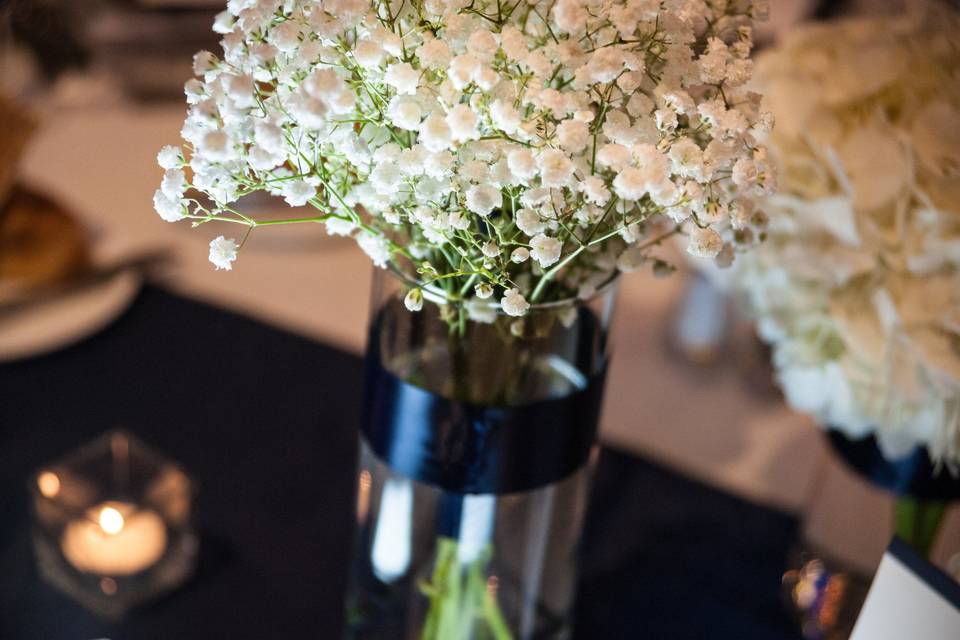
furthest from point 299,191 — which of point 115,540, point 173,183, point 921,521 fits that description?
point 921,521

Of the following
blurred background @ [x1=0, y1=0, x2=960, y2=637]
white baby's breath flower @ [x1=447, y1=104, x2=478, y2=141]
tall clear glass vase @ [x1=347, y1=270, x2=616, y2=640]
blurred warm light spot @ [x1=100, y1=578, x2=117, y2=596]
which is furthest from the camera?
blurred background @ [x1=0, y1=0, x2=960, y2=637]

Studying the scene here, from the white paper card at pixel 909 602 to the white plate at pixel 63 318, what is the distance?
66cm

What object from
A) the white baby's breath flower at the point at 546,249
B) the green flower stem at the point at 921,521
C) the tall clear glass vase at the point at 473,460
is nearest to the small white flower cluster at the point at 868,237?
the green flower stem at the point at 921,521

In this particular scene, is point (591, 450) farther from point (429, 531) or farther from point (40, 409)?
point (40, 409)

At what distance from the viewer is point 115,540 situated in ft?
2.24

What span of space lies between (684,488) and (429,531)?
1.03 feet

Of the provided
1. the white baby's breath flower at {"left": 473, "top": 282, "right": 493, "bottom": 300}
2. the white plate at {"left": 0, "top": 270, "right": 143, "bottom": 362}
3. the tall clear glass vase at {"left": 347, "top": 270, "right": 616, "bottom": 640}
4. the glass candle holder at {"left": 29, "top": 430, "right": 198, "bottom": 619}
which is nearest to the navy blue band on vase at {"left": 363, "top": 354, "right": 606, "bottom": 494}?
the tall clear glass vase at {"left": 347, "top": 270, "right": 616, "bottom": 640}

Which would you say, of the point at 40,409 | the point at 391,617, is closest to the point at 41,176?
the point at 40,409

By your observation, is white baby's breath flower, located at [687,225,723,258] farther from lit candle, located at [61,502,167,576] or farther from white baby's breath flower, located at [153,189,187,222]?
lit candle, located at [61,502,167,576]

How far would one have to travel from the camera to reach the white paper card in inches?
16.9

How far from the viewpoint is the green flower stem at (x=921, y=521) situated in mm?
676

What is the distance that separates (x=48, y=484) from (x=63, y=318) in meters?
0.22

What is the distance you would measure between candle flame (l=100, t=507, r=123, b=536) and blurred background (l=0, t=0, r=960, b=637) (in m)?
0.07

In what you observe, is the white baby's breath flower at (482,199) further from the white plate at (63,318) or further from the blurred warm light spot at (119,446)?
the white plate at (63,318)
